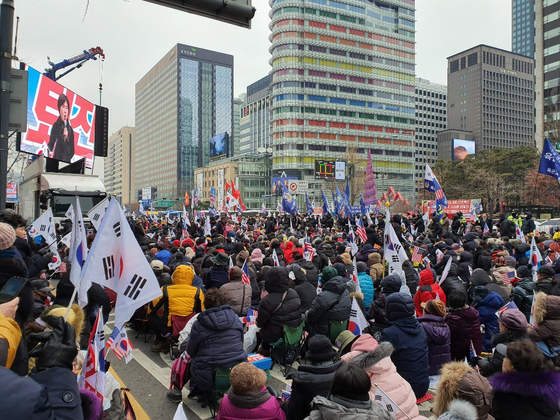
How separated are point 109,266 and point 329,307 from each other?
3393 millimetres

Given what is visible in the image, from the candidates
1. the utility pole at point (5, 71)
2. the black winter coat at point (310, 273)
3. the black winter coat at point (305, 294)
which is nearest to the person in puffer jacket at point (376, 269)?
the black winter coat at point (310, 273)

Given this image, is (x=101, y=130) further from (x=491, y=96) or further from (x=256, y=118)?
(x=491, y=96)

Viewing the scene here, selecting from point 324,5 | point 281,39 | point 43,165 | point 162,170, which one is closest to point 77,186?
point 43,165

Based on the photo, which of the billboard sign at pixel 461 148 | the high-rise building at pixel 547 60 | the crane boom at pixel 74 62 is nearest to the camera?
the crane boom at pixel 74 62

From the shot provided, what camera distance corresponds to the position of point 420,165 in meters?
156

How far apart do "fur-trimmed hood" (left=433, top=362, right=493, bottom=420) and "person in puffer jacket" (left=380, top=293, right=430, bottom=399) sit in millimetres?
1693

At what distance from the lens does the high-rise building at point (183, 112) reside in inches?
6058

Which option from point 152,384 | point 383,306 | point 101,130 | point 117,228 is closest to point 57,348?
point 117,228

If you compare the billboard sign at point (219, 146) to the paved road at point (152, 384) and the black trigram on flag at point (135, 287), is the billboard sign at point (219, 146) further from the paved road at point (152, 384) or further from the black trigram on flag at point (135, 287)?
the black trigram on flag at point (135, 287)

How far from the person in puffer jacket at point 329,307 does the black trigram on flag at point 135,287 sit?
305 centimetres

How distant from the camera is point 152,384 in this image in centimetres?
588

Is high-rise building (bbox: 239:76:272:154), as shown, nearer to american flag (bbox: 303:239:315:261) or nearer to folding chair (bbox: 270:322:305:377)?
american flag (bbox: 303:239:315:261)

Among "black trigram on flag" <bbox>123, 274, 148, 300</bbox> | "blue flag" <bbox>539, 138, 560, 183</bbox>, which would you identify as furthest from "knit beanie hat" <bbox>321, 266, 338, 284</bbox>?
"blue flag" <bbox>539, 138, 560, 183</bbox>

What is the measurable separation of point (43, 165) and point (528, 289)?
18430 mm
